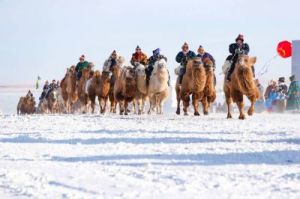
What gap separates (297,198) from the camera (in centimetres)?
545

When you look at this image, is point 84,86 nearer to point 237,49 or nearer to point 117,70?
point 117,70

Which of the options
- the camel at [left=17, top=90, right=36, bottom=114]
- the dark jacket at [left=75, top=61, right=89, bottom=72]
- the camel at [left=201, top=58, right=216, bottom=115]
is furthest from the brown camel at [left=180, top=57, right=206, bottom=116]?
the camel at [left=17, top=90, right=36, bottom=114]

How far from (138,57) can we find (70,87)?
28.4 feet

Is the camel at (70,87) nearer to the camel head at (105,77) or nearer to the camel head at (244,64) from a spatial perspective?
the camel head at (105,77)

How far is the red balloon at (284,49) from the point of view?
33.1 metres

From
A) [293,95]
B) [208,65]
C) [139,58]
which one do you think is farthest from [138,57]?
[293,95]

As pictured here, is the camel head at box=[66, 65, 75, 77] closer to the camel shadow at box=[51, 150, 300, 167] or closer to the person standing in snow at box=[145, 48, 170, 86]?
the person standing in snow at box=[145, 48, 170, 86]

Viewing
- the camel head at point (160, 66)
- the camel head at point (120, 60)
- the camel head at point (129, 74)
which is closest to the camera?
the camel head at point (160, 66)

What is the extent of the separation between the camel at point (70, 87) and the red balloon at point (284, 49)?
10441mm

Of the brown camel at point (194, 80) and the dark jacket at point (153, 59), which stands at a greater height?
the dark jacket at point (153, 59)

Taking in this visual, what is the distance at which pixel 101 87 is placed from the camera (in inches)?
1039

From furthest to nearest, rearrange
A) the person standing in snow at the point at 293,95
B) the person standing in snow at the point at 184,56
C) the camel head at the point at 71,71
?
1. the camel head at the point at 71,71
2. the person standing in snow at the point at 293,95
3. the person standing in snow at the point at 184,56

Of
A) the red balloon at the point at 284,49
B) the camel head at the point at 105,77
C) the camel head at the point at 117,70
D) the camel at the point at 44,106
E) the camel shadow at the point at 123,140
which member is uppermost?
the red balloon at the point at 284,49

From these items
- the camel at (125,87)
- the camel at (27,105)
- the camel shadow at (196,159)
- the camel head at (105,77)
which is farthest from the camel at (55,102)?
the camel shadow at (196,159)
